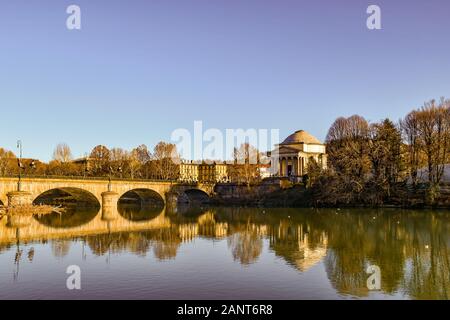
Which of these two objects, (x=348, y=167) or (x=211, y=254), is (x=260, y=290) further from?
(x=348, y=167)

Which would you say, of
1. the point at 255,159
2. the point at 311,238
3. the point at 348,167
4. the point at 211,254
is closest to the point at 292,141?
the point at 255,159

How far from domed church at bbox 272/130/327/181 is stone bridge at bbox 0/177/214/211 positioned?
82.8 ft

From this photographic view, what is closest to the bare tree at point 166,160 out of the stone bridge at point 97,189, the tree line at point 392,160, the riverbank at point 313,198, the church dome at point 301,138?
the stone bridge at point 97,189

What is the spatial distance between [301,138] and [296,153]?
8.24 metres

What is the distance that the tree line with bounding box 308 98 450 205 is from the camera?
261 ft

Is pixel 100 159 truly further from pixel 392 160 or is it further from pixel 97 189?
pixel 392 160

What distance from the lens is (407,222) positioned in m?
52.3

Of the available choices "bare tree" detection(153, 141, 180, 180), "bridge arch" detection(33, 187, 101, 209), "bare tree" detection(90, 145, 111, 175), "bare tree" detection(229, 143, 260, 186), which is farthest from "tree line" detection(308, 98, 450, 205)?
"bare tree" detection(90, 145, 111, 175)

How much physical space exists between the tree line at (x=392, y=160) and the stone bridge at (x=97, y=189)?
1381 inches

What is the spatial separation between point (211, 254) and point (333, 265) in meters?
9.09

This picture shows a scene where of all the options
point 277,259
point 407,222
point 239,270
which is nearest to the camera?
point 239,270

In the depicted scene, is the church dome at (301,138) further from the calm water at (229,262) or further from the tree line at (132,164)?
the calm water at (229,262)

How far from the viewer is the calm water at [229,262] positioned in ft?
67.5

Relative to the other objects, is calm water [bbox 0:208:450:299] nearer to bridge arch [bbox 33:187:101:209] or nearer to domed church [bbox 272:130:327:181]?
bridge arch [bbox 33:187:101:209]
